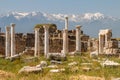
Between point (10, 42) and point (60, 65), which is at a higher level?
point (10, 42)

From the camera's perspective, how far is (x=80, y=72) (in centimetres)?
2189

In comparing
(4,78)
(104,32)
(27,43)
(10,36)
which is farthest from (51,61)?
(27,43)

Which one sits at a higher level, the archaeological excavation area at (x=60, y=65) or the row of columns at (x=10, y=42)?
the row of columns at (x=10, y=42)

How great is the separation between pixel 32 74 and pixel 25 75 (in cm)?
38

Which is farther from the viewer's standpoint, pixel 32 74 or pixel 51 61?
pixel 51 61

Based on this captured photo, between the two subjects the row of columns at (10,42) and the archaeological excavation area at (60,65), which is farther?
the row of columns at (10,42)

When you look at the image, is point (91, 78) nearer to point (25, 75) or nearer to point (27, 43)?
point (25, 75)

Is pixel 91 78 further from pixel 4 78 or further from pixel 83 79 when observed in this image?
pixel 4 78

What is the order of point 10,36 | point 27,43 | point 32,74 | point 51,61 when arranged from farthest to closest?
point 27,43, point 10,36, point 51,61, point 32,74

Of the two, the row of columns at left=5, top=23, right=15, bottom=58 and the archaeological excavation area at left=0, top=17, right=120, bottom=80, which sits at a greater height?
the row of columns at left=5, top=23, right=15, bottom=58

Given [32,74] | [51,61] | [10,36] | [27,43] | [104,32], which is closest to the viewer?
[32,74]

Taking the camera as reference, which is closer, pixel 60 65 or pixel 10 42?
pixel 60 65

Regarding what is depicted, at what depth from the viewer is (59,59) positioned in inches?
1152

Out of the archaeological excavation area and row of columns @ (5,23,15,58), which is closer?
the archaeological excavation area
